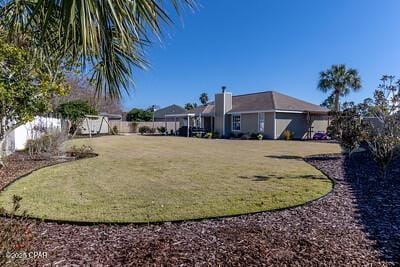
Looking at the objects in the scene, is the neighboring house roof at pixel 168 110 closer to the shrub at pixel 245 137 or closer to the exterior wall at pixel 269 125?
the shrub at pixel 245 137

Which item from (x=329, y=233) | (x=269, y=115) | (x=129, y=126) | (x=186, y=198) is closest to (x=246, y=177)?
(x=186, y=198)

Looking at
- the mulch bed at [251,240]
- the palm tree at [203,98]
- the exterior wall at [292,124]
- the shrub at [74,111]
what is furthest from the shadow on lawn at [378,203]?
the palm tree at [203,98]

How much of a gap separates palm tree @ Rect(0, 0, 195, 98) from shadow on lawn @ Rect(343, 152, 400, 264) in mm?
3650

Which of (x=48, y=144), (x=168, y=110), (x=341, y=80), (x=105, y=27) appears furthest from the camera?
(x=168, y=110)

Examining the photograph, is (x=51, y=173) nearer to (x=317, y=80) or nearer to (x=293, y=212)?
(x=293, y=212)

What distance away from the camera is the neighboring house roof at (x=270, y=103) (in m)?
26.6

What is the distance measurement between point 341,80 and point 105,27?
3371 cm

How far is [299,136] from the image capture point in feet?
89.2

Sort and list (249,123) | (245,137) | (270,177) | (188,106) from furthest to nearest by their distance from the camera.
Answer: (188,106) → (249,123) → (245,137) → (270,177)

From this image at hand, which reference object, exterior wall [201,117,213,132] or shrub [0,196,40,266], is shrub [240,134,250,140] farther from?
shrub [0,196,40,266]

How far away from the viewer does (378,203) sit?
5.82 m

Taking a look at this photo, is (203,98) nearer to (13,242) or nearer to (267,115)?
(267,115)

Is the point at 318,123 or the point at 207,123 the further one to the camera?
the point at 207,123

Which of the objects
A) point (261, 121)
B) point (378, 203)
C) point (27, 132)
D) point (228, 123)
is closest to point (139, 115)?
point (228, 123)
